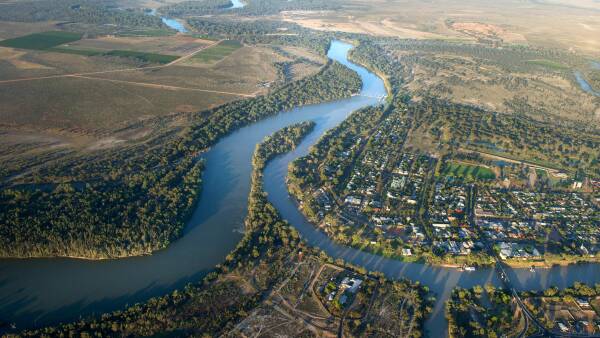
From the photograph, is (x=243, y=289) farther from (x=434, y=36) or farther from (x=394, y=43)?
(x=434, y=36)

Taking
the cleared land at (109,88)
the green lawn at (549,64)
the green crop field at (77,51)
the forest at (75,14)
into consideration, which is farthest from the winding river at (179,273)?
the forest at (75,14)

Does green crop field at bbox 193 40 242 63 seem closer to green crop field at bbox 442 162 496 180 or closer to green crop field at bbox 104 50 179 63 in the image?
green crop field at bbox 104 50 179 63

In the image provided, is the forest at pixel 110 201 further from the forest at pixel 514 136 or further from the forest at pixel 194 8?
the forest at pixel 194 8

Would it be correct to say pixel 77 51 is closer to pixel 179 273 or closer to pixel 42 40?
pixel 42 40

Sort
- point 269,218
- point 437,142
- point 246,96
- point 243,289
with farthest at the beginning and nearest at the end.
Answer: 1. point 246,96
2. point 437,142
3. point 269,218
4. point 243,289

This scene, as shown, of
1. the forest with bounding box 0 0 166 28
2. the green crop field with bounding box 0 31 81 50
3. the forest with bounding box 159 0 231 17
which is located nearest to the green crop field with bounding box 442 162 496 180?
the green crop field with bounding box 0 31 81 50

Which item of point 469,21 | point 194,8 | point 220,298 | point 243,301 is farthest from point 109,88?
point 469,21

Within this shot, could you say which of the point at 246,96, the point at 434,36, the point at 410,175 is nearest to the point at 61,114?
the point at 246,96
